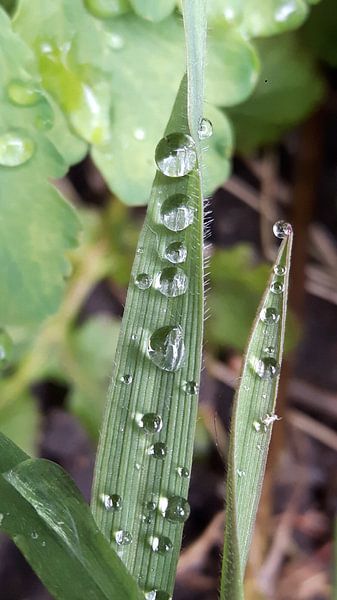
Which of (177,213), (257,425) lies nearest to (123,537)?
(257,425)

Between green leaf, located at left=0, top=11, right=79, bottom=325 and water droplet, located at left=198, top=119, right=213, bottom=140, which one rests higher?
green leaf, located at left=0, top=11, right=79, bottom=325

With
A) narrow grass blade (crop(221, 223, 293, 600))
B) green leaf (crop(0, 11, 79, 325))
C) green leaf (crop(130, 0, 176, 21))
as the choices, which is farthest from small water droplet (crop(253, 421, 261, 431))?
green leaf (crop(130, 0, 176, 21))

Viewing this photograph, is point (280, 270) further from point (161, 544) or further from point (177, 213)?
point (161, 544)

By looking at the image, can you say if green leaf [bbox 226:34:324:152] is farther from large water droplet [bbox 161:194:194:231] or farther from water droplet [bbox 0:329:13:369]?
large water droplet [bbox 161:194:194:231]

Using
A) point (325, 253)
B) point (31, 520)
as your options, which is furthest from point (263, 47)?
point (31, 520)

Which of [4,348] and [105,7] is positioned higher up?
[105,7]

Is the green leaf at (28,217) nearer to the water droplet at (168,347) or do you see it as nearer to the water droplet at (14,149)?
the water droplet at (14,149)

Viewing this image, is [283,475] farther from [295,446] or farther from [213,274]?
[213,274]
